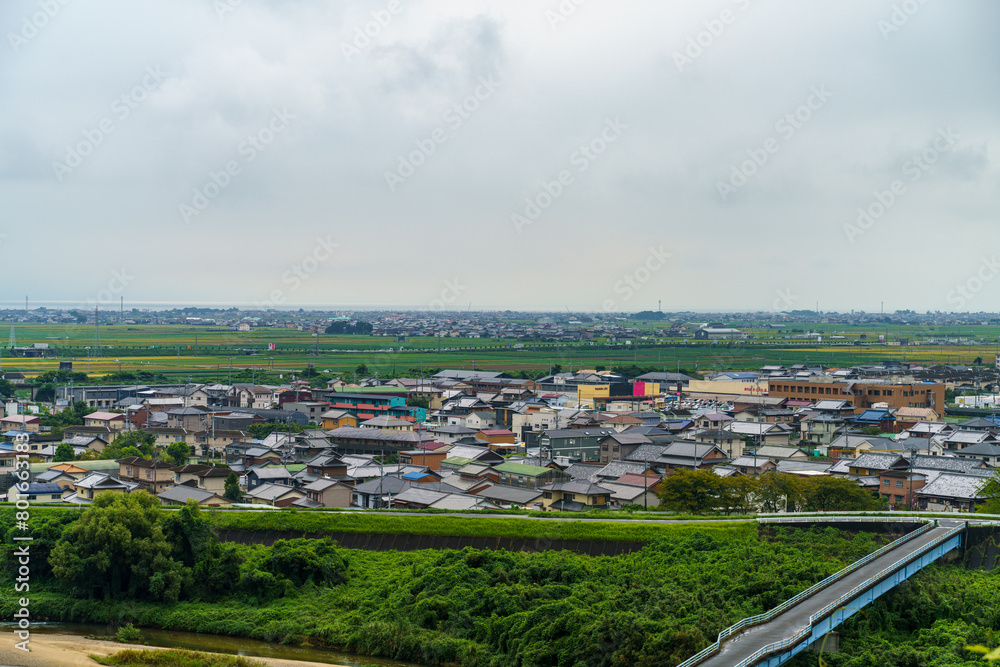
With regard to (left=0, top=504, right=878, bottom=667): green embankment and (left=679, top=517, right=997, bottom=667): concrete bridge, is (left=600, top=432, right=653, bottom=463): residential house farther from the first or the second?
(left=679, top=517, right=997, bottom=667): concrete bridge

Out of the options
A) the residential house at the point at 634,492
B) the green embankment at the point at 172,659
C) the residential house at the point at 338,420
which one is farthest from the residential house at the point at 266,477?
the residential house at the point at 338,420

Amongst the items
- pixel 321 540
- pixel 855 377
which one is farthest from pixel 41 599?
pixel 855 377

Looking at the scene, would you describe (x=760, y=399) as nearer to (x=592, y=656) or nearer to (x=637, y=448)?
(x=637, y=448)

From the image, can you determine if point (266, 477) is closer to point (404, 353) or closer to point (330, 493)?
point (330, 493)

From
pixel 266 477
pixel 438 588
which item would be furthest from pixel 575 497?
pixel 266 477

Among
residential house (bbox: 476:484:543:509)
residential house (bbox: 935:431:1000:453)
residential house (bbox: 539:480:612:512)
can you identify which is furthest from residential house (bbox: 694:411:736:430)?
residential house (bbox: 476:484:543:509)

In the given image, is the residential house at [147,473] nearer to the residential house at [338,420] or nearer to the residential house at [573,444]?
the residential house at [338,420]
